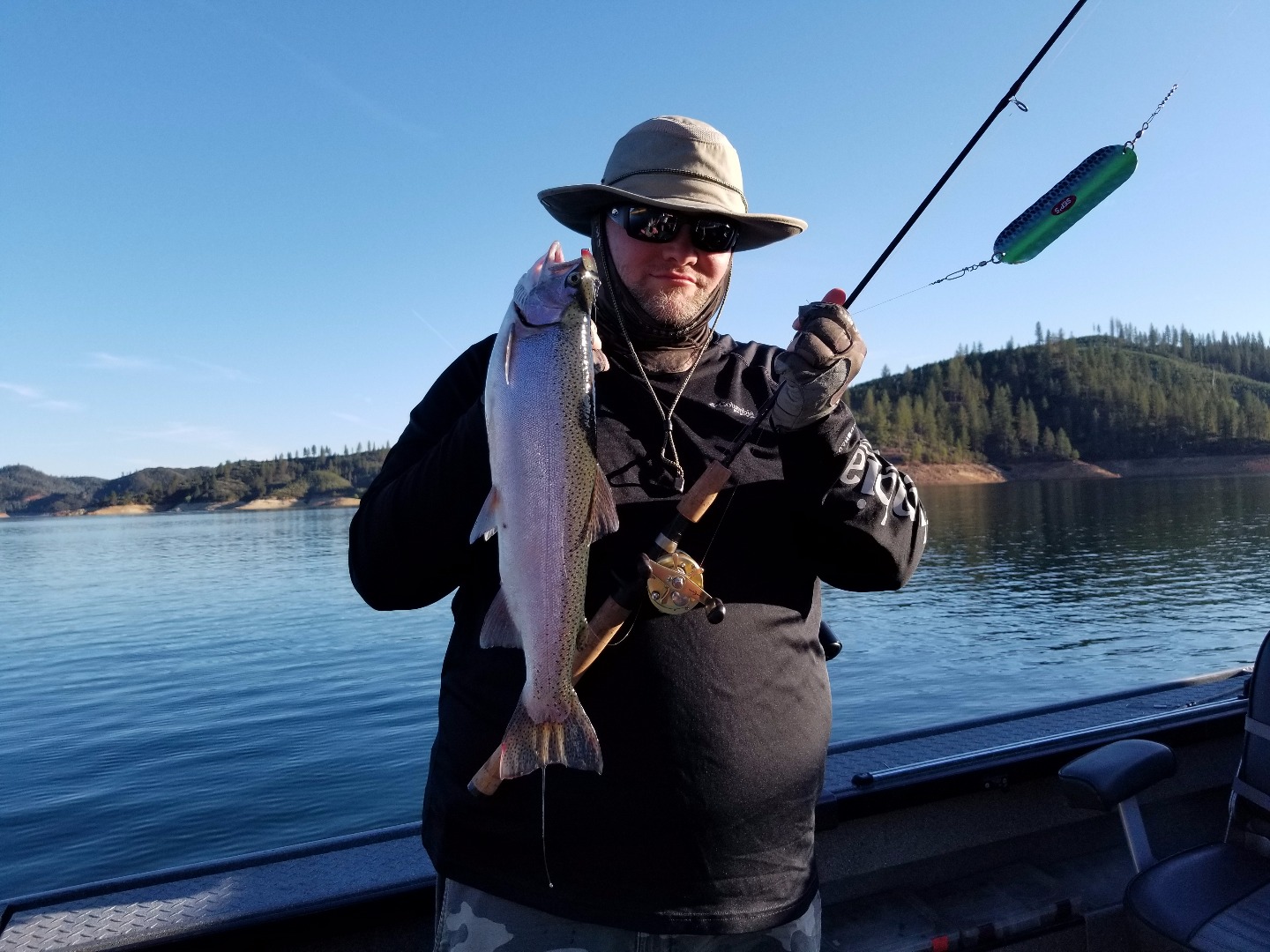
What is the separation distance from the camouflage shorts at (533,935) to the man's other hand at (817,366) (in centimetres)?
134

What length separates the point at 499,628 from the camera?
7.68 ft

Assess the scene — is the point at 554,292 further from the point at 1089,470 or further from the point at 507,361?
the point at 1089,470

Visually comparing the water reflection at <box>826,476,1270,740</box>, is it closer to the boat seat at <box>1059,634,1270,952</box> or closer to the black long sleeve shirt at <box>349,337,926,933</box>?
the boat seat at <box>1059,634,1270,952</box>

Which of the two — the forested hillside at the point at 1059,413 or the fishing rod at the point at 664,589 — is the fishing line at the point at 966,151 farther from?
the forested hillside at the point at 1059,413

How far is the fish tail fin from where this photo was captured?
2178 millimetres

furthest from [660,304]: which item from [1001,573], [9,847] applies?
[1001,573]

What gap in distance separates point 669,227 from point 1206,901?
331cm

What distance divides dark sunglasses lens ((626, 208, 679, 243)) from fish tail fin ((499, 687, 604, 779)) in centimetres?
140

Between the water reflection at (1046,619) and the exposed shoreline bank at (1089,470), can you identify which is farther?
the exposed shoreline bank at (1089,470)

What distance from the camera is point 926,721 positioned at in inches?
557

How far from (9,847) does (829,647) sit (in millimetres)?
11768

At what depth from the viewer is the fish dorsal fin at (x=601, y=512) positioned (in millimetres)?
2352

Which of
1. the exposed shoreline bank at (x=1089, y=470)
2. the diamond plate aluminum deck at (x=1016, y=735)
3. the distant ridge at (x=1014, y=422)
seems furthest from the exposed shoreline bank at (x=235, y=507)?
the diamond plate aluminum deck at (x=1016, y=735)

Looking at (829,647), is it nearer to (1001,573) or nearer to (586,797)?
(586,797)
